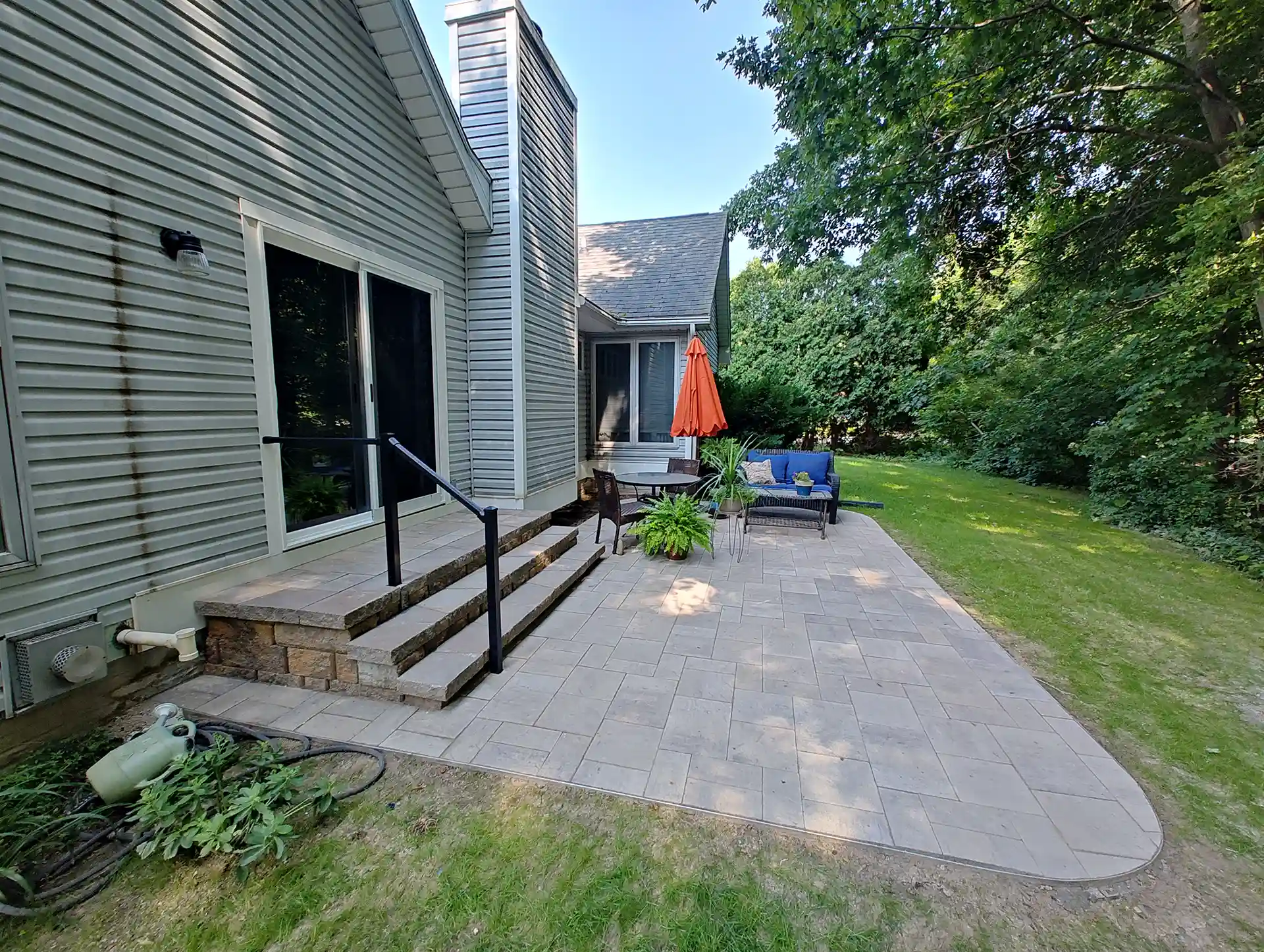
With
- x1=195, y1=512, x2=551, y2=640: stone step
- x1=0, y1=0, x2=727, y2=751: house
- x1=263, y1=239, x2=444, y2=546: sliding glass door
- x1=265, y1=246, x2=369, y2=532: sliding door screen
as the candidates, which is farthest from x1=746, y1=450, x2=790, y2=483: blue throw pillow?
x1=265, y1=246, x2=369, y2=532: sliding door screen

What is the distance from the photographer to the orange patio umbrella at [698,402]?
22.7ft

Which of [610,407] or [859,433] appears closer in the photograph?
[610,407]

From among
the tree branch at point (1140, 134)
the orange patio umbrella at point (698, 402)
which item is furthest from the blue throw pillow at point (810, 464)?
the tree branch at point (1140, 134)

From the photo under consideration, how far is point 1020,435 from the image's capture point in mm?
11609

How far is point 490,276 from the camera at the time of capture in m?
5.48

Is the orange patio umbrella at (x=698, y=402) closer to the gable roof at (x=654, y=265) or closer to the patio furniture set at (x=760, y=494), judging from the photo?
the patio furniture set at (x=760, y=494)

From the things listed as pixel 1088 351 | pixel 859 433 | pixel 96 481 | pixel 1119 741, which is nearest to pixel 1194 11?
pixel 1088 351

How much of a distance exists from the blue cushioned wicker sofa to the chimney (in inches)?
135

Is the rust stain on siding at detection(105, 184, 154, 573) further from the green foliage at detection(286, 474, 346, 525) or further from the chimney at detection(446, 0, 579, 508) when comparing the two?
the chimney at detection(446, 0, 579, 508)

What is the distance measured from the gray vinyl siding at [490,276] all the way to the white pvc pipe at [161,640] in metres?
3.21

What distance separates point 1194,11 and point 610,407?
8.12m

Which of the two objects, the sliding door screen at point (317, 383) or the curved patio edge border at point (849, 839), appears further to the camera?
the sliding door screen at point (317, 383)

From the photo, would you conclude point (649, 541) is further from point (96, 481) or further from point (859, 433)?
point (859, 433)

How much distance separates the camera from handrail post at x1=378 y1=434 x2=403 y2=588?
2.91 metres
